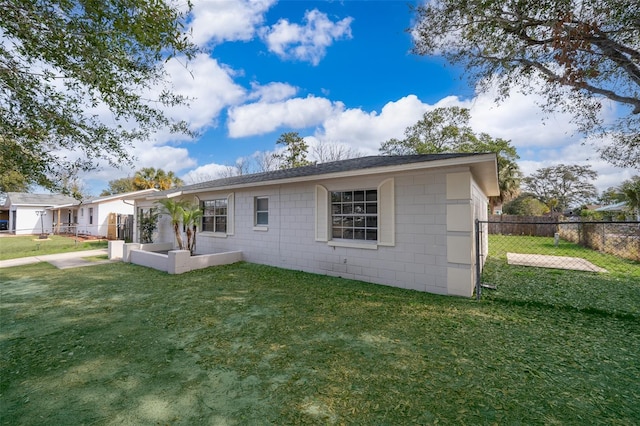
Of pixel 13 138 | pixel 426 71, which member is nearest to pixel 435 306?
pixel 13 138

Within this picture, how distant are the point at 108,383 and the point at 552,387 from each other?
4.39 meters

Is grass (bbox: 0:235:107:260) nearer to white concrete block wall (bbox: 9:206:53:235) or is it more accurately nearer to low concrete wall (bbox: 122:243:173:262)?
low concrete wall (bbox: 122:243:173:262)

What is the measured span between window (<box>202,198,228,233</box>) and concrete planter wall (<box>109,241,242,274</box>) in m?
1.84

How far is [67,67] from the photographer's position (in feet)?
12.1

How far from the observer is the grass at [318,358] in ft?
7.79

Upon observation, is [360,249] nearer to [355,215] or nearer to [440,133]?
[355,215]

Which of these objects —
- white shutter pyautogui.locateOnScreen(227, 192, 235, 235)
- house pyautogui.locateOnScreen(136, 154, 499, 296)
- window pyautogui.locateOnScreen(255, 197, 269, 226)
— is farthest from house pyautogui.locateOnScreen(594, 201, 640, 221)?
white shutter pyautogui.locateOnScreen(227, 192, 235, 235)

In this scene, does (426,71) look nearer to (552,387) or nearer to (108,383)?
(552,387)

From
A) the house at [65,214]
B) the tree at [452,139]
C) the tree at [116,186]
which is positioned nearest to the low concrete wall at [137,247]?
the house at [65,214]

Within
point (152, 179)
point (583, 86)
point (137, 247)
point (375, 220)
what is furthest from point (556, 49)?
point (152, 179)

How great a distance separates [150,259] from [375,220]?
24.3 feet

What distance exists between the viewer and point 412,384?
2.72 m

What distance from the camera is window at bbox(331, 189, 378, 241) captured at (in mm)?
6992

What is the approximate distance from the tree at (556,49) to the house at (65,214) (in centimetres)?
2212
